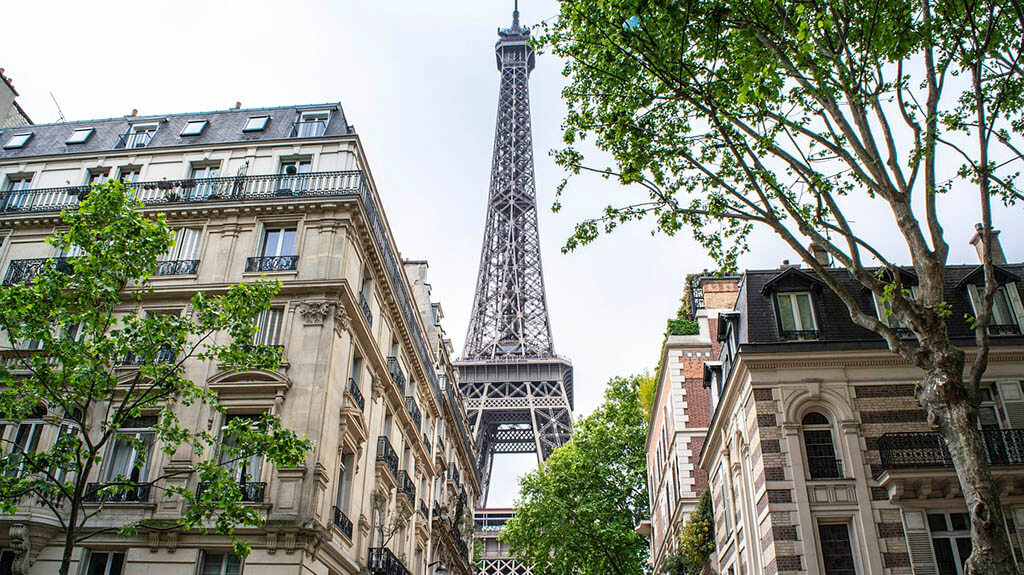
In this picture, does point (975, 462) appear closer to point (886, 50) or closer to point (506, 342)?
point (886, 50)

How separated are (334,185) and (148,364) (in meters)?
9.95

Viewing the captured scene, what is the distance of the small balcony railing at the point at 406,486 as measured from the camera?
2944cm

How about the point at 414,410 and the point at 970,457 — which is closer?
the point at 970,457

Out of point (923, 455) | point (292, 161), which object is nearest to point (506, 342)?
point (292, 161)

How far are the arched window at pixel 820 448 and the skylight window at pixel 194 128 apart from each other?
71.0ft

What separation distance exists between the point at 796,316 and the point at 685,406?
9.25m

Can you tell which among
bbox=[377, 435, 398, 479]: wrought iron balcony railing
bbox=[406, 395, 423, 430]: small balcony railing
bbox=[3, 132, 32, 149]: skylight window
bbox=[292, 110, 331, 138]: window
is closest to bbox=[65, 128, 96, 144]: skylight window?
bbox=[3, 132, 32, 149]: skylight window

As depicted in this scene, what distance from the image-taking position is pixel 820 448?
2064 centimetres

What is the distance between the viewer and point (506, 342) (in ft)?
346

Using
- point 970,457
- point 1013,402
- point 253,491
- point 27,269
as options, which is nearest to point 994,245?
point 1013,402

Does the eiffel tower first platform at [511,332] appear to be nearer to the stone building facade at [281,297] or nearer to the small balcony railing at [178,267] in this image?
the stone building facade at [281,297]

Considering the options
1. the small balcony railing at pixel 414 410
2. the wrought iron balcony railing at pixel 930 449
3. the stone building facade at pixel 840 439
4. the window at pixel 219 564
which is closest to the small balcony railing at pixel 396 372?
the small balcony railing at pixel 414 410

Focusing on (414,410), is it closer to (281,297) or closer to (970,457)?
(281,297)

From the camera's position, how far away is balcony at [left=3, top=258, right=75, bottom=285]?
2522 centimetres
